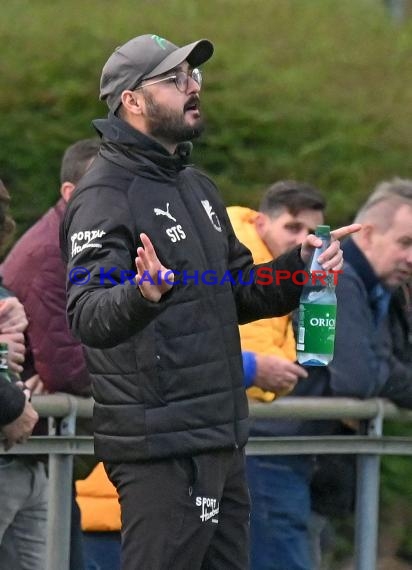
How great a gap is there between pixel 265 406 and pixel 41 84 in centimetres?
208

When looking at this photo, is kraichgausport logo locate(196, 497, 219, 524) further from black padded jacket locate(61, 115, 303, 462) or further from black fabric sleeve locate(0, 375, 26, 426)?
black fabric sleeve locate(0, 375, 26, 426)

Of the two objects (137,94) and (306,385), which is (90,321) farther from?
(306,385)

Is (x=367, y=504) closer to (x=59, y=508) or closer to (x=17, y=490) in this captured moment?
(x=59, y=508)

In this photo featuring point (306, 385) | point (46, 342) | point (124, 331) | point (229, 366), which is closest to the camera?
point (124, 331)

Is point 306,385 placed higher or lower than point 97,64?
lower

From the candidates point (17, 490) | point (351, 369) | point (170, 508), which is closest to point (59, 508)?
point (17, 490)

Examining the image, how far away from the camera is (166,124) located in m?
4.61

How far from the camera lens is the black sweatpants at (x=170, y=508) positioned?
4434 millimetres

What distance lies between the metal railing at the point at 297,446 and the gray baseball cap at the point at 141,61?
1085 millimetres

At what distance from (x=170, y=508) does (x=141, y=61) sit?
1363 mm

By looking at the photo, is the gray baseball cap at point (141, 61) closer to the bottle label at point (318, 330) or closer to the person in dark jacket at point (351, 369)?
the bottle label at point (318, 330)


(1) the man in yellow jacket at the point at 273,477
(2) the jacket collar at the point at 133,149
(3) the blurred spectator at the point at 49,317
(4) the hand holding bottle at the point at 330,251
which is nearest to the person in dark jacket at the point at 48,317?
(3) the blurred spectator at the point at 49,317

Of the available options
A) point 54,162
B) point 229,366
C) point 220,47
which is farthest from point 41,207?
point 229,366

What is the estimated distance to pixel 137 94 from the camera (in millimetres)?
4648
